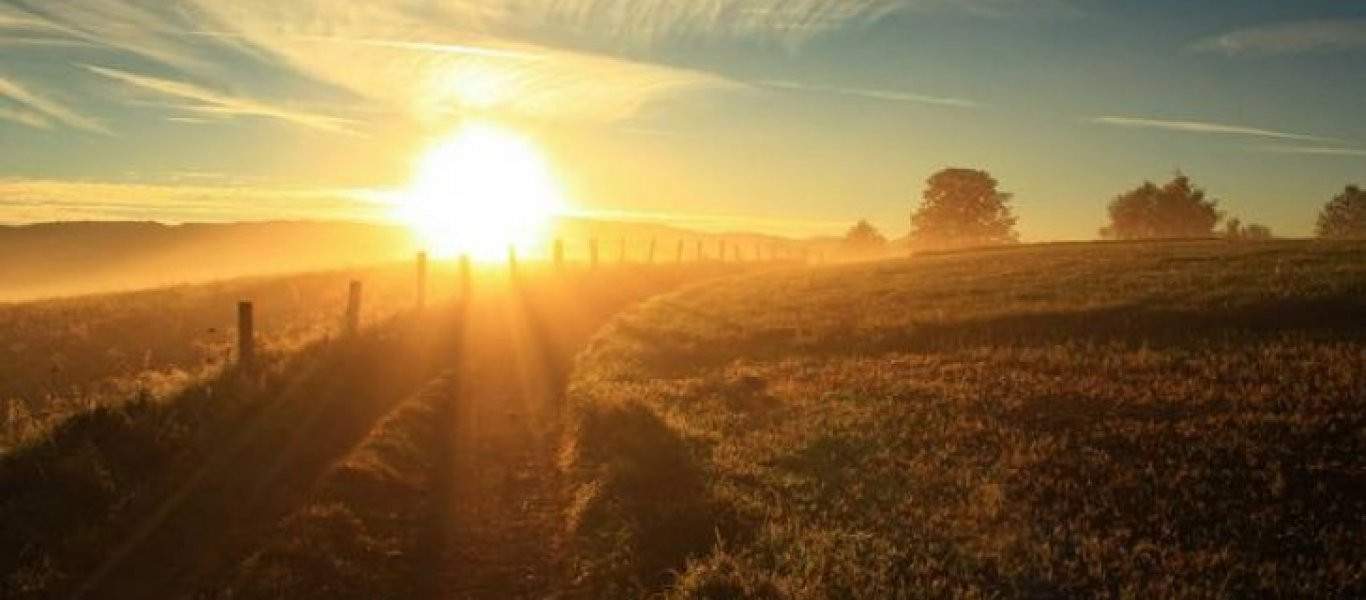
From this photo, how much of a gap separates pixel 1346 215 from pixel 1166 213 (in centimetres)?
2930

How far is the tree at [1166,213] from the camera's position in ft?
393

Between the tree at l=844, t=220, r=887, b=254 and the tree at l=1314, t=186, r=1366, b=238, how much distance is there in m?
58.7

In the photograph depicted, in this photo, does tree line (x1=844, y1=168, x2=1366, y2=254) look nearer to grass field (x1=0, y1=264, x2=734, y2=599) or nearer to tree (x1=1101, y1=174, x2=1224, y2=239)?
tree (x1=1101, y1=174, x2=1224, y2=239)

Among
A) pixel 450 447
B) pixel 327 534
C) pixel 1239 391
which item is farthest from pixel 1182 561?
pixel 450 447

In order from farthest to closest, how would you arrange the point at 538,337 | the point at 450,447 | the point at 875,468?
the point at 538,337
the point at 450,447
the point at 875,468

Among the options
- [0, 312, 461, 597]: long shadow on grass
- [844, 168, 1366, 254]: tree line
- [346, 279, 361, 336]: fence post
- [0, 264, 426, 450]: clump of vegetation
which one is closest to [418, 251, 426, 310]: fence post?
[0, 264, 426, 450]: clump of vegetation

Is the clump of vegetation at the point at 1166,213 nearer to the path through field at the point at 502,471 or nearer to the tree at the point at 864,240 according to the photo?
the tree at the point at 864,240

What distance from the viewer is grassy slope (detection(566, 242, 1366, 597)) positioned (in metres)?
11.7

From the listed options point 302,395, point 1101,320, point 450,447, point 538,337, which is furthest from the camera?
point 538,337

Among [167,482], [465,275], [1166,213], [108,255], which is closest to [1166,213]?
[1166,213]

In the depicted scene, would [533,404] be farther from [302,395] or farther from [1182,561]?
[1182,561]

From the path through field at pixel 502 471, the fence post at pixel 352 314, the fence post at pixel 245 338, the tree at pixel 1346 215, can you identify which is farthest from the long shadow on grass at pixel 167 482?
the tree at pixel 1346 215

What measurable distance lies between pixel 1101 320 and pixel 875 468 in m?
15.1

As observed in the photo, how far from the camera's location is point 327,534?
14266 millimetres
